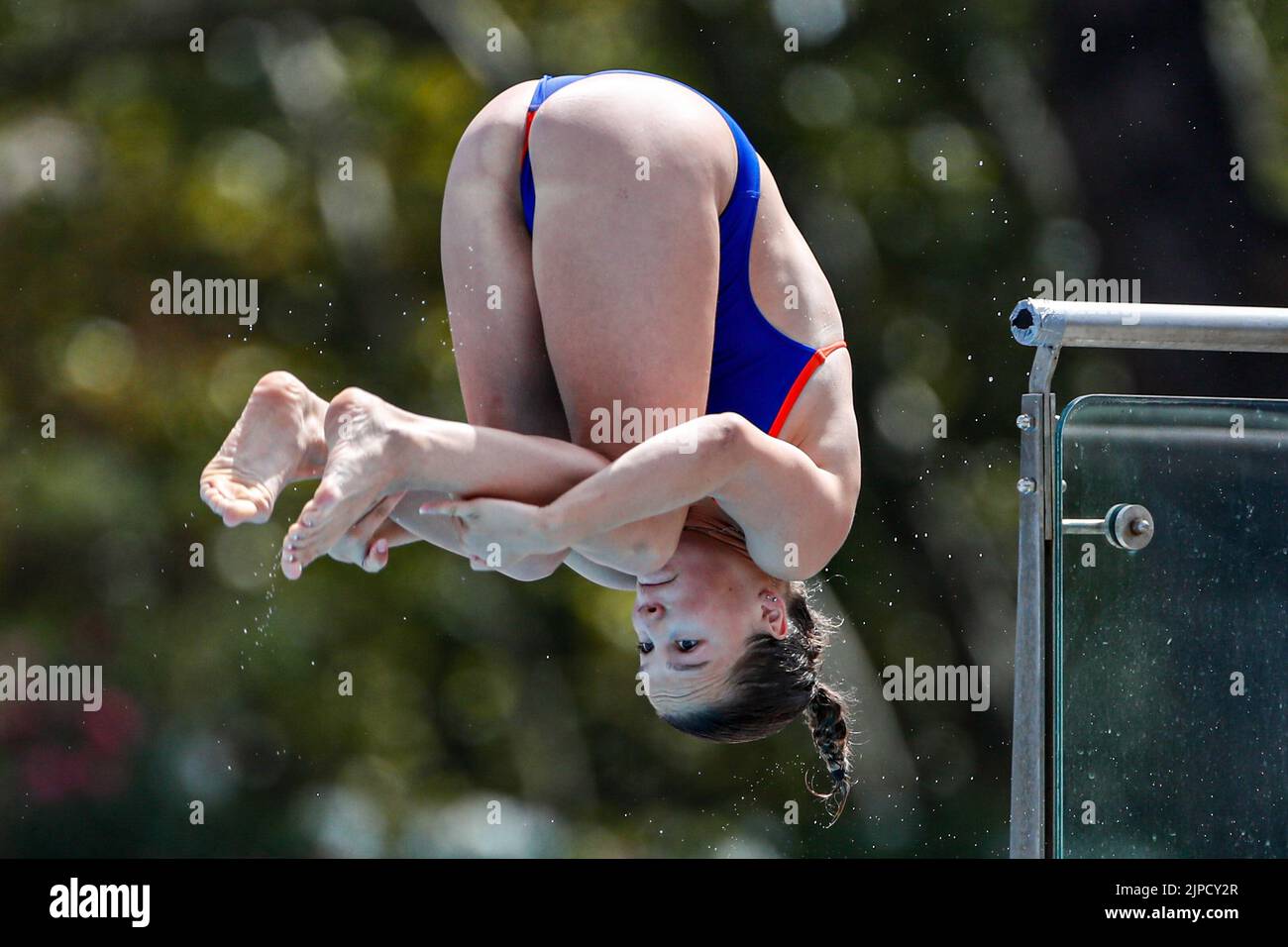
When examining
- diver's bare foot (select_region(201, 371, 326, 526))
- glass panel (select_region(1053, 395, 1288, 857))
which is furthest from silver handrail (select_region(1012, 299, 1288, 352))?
diver's bare foot (select_region(201, 371, 326, 526))

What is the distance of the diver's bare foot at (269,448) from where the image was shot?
328 centimetres

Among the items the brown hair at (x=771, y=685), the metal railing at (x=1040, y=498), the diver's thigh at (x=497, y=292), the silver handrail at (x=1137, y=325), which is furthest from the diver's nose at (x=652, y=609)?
the silver handrail at (x=1137, y=325)

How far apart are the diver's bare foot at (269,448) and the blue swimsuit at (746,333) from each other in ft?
2.19

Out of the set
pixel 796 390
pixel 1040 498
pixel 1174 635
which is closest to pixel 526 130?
pixel 796 390

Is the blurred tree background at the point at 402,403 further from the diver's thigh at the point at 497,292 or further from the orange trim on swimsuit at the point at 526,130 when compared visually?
the orange trim on swimsuit at the point at 526,130

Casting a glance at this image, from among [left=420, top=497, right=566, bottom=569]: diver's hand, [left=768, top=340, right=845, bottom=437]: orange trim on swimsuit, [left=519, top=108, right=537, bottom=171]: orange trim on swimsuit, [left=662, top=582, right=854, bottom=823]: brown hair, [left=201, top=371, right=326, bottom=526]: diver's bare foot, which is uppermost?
[left=519, top=108, right=537, bottom=171]: orange trim on swimsuit

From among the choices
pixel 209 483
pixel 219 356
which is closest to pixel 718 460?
pixel 209 483

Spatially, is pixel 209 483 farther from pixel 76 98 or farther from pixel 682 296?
pixel 76 98

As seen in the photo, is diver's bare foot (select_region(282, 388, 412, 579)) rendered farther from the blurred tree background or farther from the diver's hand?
the blurred tree background

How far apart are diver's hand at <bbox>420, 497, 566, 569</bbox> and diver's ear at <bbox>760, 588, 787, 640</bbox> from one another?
2.46ft

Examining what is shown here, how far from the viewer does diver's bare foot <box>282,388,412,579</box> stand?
3.06m

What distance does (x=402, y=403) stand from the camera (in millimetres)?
9398

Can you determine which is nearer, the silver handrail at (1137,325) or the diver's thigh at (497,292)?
the silver handrail at (1137,325)

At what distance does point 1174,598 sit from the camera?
364 cm
